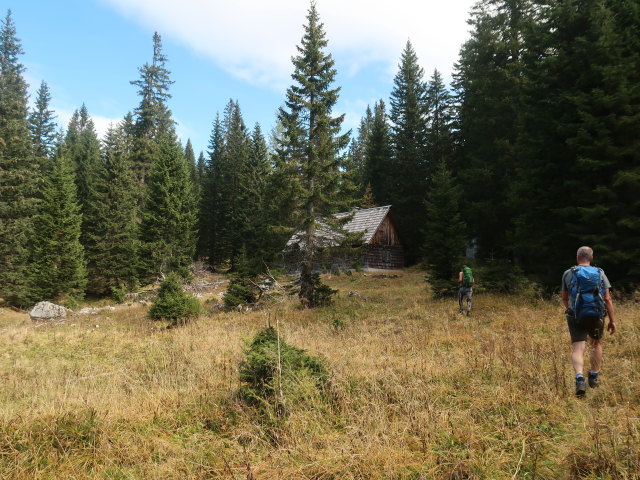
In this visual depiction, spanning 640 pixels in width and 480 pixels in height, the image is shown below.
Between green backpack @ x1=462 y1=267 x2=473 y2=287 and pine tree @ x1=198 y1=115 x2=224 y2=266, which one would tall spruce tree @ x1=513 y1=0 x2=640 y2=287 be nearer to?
green backpack @ x1=462 y1=267 x2=473 y2=287

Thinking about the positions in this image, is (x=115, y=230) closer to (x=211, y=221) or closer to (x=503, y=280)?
(x=211, y=221)

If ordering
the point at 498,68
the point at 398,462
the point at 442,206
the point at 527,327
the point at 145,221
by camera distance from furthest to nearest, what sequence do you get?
the point at 145,221 → the point at 498,68 → the point at 442,206 → the point at 527,327 → the point at 398,462

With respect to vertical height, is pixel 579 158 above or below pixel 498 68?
below

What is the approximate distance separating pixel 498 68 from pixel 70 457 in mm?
28024

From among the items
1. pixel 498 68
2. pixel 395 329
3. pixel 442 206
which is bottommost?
pixel 395 329

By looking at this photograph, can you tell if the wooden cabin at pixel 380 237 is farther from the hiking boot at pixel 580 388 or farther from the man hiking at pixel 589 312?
the hiking boot at pixel 580 388

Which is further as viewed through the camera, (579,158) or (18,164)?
(18,164)

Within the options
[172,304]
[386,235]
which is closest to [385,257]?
[386,235]

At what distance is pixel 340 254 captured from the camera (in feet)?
60.7

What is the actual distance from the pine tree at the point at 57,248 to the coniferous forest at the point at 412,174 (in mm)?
110

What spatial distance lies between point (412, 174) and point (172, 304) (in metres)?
29.4

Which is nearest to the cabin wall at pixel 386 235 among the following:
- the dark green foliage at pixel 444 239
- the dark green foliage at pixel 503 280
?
the dark green foliage at pixel 444 239

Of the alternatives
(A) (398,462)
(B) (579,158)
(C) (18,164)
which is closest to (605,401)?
(A) (398,462)

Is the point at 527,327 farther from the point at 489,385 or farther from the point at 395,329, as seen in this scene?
the point at 489,385
